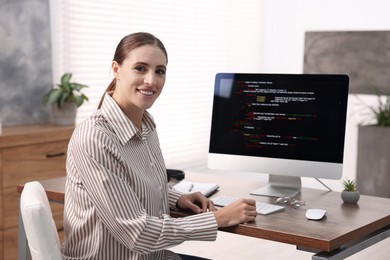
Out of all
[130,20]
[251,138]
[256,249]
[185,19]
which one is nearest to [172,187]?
[251,138]

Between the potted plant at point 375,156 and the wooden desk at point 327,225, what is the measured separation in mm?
3222

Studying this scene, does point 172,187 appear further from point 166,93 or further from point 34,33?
point 166,93

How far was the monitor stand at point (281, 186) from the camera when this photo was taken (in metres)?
2.95

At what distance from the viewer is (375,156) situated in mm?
6062

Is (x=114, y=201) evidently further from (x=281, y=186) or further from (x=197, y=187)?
(x=281, y=186)

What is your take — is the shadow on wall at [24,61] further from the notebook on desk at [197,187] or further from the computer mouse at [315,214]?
the computer mouse at [315,214]

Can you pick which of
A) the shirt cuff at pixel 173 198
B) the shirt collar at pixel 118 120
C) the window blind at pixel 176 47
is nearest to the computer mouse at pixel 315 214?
the shirt cuff at pixel 173 198

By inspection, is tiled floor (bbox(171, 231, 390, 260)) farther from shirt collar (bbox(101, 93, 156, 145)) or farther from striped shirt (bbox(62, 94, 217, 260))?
shirt collar (bbox(101, 93, 156, 145))

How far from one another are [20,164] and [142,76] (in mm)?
1952

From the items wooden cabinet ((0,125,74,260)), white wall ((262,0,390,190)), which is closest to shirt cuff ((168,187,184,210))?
wooden cabinet ((0,125,74,260))

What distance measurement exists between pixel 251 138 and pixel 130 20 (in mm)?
2857

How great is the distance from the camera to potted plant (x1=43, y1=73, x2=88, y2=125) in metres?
4.66

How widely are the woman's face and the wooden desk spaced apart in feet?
1.60

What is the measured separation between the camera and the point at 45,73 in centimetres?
492
